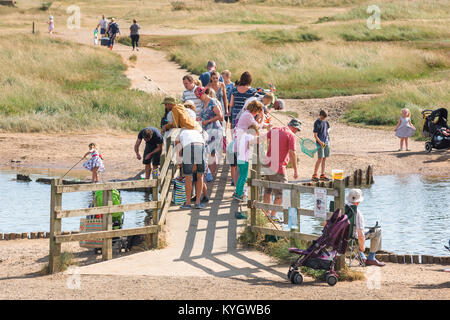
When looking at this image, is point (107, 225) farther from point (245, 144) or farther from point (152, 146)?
point (152, 146)

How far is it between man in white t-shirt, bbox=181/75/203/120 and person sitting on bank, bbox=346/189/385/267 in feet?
16.0

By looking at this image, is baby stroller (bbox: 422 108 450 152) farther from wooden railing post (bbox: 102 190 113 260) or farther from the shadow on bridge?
wooden railing post (bbox: 102 190 113 260)

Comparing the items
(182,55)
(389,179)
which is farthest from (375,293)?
(182,55)

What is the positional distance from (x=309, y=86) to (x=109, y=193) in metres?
A: 22.2

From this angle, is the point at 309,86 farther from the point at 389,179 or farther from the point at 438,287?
the point at 438,287

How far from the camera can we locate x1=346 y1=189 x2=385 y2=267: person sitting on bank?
11.1 meters

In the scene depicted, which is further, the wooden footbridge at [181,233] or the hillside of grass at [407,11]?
the hillside of grass at [407,11]

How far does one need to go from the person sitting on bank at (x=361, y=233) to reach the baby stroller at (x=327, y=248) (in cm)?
54

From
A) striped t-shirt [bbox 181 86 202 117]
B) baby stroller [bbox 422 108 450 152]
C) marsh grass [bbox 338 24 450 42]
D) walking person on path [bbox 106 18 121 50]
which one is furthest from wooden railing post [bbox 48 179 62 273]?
marsh grass [bbox 338 24 450 42]

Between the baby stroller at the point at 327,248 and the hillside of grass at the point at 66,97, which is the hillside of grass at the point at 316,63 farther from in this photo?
the baby stroller at the point at 327,248

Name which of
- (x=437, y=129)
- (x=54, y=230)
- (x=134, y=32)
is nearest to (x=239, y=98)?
(x=54, y=230)

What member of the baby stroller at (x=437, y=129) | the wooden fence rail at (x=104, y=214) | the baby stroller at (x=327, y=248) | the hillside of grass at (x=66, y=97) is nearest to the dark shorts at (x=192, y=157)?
the wooden fence rail at (x=104, y=214)

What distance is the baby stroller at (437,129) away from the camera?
22.3m

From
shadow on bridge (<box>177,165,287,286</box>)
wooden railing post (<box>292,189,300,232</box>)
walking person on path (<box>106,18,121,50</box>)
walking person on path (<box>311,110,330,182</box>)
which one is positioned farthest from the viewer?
walking person on path (<box>106,18,121,50</box>)
